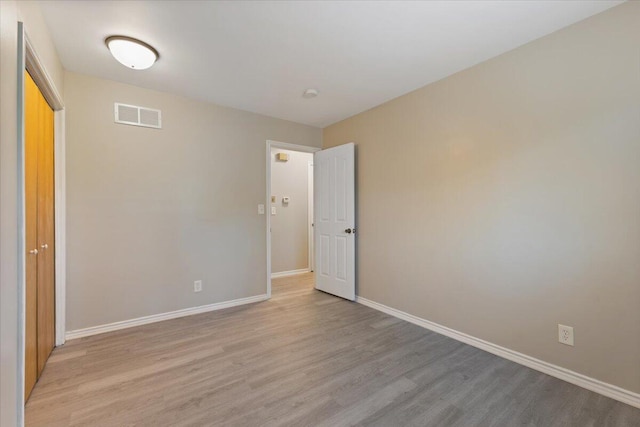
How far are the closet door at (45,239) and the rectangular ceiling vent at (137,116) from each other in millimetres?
517

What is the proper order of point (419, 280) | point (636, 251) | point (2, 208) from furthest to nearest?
point (419, 280), point (636, 251), point (2, 208)

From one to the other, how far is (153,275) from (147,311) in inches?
14.4

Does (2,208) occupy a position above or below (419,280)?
above

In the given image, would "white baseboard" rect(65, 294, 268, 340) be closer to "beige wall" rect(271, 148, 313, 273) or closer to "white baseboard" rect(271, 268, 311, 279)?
"white baseboard" rect(271, 268, 311, 279)

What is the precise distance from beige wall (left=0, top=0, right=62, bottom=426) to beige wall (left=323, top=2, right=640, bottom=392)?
2.90m

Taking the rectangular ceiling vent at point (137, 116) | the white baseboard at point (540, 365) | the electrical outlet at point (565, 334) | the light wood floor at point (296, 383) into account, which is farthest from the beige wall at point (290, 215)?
the electrical outlet at point (565, 334)

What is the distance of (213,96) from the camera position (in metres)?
3.02

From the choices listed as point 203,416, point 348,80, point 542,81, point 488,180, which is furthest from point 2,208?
point 542,81

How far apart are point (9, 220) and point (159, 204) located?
169 cm

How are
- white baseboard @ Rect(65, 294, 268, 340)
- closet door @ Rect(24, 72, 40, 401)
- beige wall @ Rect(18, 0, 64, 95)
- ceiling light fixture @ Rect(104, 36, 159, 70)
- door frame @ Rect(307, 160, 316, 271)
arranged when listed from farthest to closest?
1. door frame @ Rect(307, 160, 316, 271)
2. white baseboard @ Rect(65, 294, 268, 340)
3. ceiling light fixture @ Rect(104, 36, 159, 70)
4. closet door @ Rect(24, 72, 40, 401)
5. beige wall @ Rect(18, 0, 64, 95)

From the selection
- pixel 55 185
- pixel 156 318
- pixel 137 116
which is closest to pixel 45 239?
pixel 55 185

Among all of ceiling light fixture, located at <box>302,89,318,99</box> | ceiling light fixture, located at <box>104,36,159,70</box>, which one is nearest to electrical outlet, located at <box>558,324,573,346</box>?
ceiling light fixture, located at <box>302,89,318,99</box>

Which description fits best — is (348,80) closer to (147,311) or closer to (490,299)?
(490,299)

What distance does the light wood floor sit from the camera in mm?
1553
